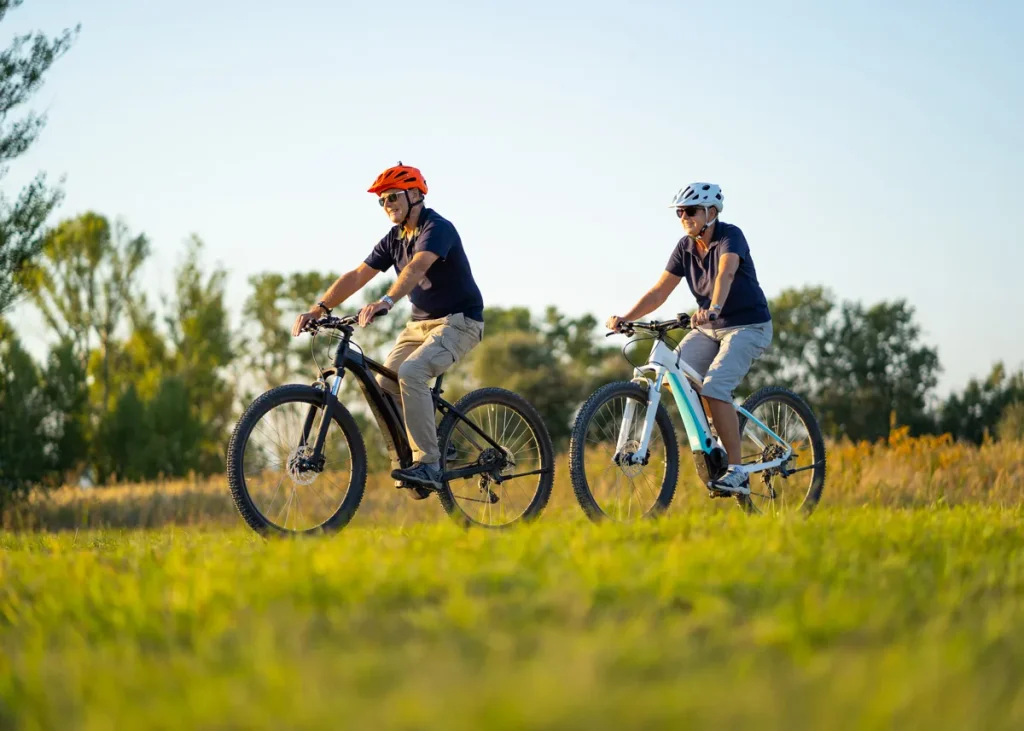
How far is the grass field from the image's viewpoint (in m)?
2.59

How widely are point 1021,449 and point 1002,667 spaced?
35.7ft

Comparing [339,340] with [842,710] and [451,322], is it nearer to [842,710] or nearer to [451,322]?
[451,322]

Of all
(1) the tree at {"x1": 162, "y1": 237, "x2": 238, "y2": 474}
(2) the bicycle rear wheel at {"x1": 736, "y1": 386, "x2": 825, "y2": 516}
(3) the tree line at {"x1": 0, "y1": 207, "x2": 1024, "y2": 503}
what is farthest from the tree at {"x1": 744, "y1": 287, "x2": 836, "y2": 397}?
(2) the bicycle rear wheel at {"x1": 736, "y1": 386, "x2": 825, "y2": 516}

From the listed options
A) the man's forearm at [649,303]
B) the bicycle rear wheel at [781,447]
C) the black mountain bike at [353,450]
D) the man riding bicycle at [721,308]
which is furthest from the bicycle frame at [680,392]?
the black mountain bike at [353,450]

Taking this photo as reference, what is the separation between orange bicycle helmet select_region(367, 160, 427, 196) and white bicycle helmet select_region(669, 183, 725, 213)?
1.92 metres

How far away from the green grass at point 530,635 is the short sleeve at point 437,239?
7.60 ft

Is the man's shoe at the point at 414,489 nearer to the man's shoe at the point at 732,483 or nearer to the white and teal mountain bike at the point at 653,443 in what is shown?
the white and teal mountain bike at the point at 653,443

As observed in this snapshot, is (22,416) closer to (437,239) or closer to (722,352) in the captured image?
(437,239)

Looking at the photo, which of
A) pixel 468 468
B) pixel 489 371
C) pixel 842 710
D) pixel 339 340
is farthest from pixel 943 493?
pixel 489 371

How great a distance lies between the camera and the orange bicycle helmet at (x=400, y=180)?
7109 millimetres

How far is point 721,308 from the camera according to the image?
24.5 feet

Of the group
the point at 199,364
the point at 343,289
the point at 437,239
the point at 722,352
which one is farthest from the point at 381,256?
the point at 199,364

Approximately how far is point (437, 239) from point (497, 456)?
5.39 ft

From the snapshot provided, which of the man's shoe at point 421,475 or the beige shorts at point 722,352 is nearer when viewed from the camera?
the man's shoe at point 421,475
